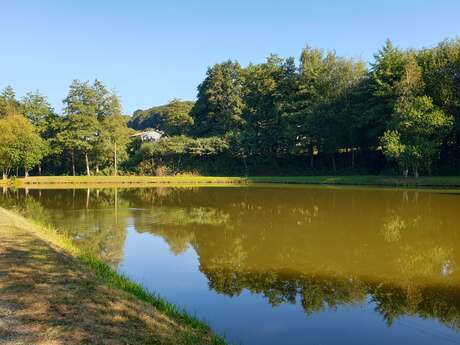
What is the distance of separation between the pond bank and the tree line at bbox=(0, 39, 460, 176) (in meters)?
32.3

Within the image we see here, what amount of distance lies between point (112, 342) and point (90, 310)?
3.45 feet

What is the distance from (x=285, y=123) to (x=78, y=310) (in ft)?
145

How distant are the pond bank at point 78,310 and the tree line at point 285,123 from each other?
32286 millimetres

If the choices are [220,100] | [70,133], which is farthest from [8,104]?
[220,100]

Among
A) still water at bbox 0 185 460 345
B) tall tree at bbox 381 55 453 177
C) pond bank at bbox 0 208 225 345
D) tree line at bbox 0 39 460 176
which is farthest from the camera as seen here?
tree line at bbox 0 39 460 176

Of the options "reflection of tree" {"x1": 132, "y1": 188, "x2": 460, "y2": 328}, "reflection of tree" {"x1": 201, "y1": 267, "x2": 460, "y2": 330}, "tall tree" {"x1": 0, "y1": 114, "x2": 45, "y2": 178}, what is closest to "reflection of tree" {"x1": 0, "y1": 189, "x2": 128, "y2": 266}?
"reflection of tree" {"x1": 132, "y1": 188, "x2": 460, "y2": 328}

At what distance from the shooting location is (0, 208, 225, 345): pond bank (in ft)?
16.0

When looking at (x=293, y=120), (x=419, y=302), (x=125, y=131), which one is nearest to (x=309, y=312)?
(x=419, y=302)

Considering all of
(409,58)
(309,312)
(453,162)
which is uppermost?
(409,58)

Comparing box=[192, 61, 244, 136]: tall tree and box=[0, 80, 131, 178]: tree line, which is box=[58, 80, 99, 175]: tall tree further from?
box=[192, 61, 244, 136]: tall tree

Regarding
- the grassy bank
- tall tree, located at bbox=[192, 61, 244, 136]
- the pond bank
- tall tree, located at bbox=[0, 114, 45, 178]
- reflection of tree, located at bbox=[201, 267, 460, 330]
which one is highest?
tall tree, located at bbox=[192, 61, 244, 136]

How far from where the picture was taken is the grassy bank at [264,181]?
114 ft

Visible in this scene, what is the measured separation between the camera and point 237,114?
53.4m

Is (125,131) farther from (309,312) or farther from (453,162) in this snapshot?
(309,312)
